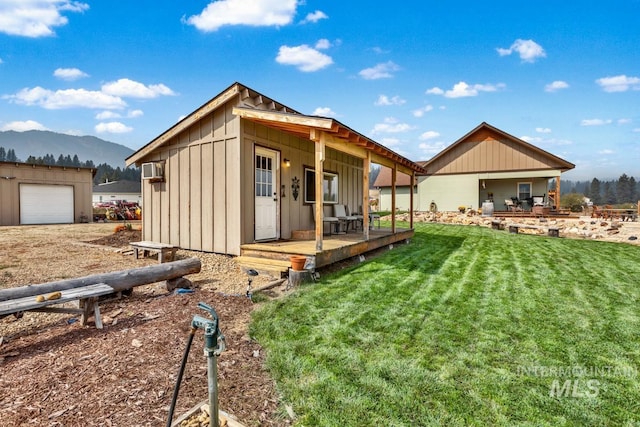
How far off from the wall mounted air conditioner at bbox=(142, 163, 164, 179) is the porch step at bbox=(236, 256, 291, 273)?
3.55 m

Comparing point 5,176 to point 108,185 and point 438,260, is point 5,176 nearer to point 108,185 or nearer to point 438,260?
point 438,260

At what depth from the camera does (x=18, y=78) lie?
84.7ft

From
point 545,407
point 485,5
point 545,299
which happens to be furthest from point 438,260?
point 485,5

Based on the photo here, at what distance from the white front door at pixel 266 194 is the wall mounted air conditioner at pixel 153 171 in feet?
9.23

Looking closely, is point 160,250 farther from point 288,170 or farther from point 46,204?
point 46,204

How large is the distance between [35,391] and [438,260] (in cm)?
695

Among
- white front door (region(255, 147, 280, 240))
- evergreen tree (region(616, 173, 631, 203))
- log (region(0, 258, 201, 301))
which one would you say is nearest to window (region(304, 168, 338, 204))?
white front door (region(255, 147, 280, 240))

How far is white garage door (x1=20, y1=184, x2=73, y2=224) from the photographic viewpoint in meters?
17.1

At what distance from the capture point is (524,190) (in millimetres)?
20062

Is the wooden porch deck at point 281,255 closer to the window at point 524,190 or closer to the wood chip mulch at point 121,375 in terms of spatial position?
the wood chip mulch at point 121,375

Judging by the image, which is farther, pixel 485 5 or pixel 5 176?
pixel 5 176

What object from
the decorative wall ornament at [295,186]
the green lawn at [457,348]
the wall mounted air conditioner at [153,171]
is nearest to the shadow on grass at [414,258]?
the green lawn at [457,348]

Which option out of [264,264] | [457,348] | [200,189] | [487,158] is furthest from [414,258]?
[487,158]

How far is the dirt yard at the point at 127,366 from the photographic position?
2.07m
